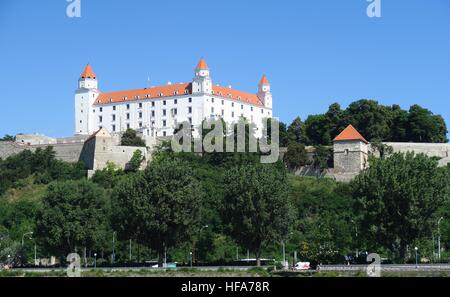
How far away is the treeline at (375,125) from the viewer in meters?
104

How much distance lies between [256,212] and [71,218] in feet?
40.9

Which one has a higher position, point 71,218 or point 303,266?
point 71,218

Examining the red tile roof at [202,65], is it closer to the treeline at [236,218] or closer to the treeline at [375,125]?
the treeline at [375,125]

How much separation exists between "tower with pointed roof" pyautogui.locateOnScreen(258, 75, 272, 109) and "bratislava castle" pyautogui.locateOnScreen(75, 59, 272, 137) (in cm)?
19

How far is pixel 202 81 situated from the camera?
120 m

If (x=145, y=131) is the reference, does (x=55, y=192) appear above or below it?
below

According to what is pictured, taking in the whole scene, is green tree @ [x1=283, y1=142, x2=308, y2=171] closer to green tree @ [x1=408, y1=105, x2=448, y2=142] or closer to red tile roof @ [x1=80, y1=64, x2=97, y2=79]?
green tree @ [x1=408, y1=105, x2=448, y2=142]

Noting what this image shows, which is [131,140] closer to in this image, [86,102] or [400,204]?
[86,102]

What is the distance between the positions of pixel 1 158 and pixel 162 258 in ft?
160

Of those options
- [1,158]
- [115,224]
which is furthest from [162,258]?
[1,158]

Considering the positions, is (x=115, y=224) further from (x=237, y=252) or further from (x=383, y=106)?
(x=383, y=106)

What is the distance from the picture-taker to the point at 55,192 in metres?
65.1

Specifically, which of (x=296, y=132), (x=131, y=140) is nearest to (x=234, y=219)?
(x=131, y=140)
